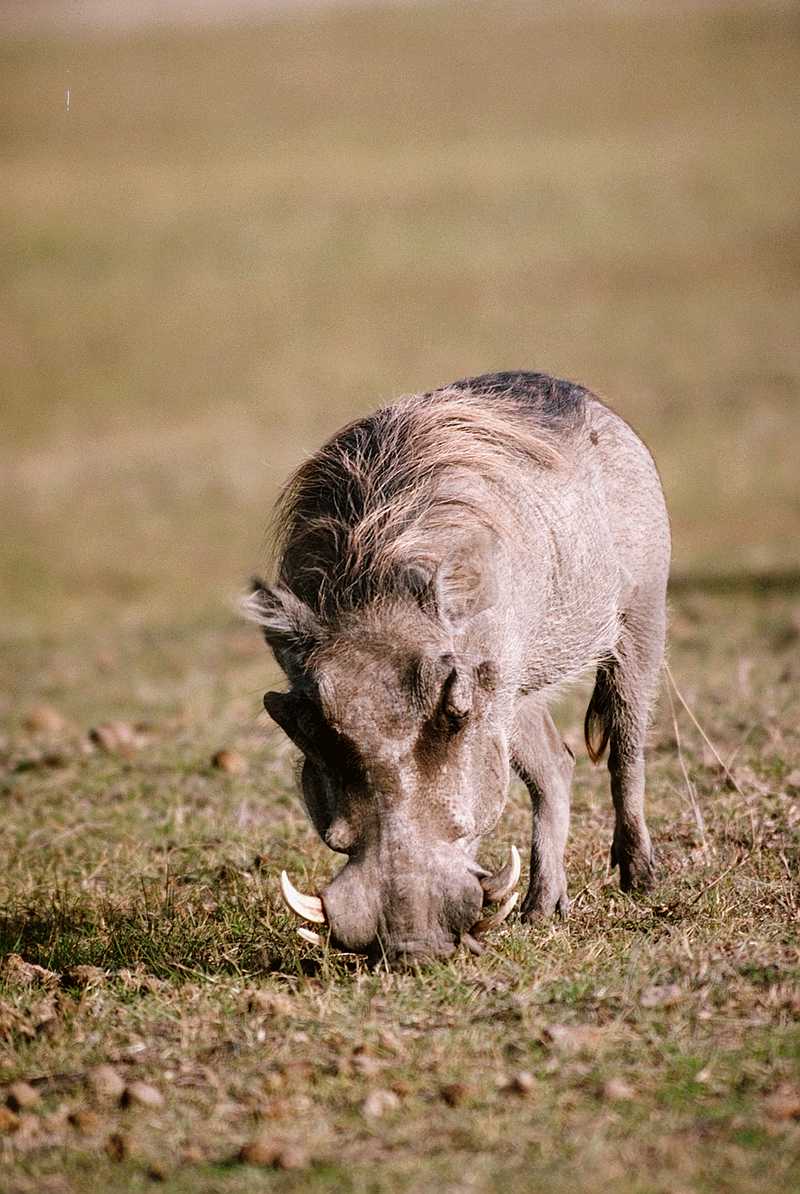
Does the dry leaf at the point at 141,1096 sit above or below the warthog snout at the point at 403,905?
below

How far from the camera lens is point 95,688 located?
27.8 feet

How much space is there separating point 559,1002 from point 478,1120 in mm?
571

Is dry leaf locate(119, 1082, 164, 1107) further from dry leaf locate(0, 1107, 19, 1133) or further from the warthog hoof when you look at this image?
the warthog hoof

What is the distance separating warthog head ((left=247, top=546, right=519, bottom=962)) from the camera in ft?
11.6

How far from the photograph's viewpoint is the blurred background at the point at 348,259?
49.7 ft

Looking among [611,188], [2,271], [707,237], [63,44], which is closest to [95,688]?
[2,271]

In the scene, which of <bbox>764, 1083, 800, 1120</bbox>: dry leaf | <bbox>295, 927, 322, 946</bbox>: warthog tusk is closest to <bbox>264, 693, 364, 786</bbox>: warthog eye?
<bbox>295, 927, 322, 946</bbox>: warthog tusk

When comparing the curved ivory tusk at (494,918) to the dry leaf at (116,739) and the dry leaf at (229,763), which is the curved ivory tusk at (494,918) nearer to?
the dry leaf at (229,763)

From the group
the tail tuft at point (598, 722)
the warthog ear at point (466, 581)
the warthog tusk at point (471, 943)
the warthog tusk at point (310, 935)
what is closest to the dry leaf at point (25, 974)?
the warthog tusk at point (310, 935)

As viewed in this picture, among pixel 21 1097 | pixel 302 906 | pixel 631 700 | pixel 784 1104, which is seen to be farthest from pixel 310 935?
pixel 631 700

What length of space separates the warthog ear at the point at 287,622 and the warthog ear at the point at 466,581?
0.31m

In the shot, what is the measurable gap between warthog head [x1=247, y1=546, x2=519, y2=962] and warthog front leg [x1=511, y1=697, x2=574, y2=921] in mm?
488

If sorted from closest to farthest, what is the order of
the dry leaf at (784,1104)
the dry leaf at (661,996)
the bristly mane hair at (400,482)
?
the dry leaf at (784,1104), the dry leaf at (661,996), the bristly mane hair at (400,482)

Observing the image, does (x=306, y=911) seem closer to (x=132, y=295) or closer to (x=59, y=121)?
(x=132, y=295)
